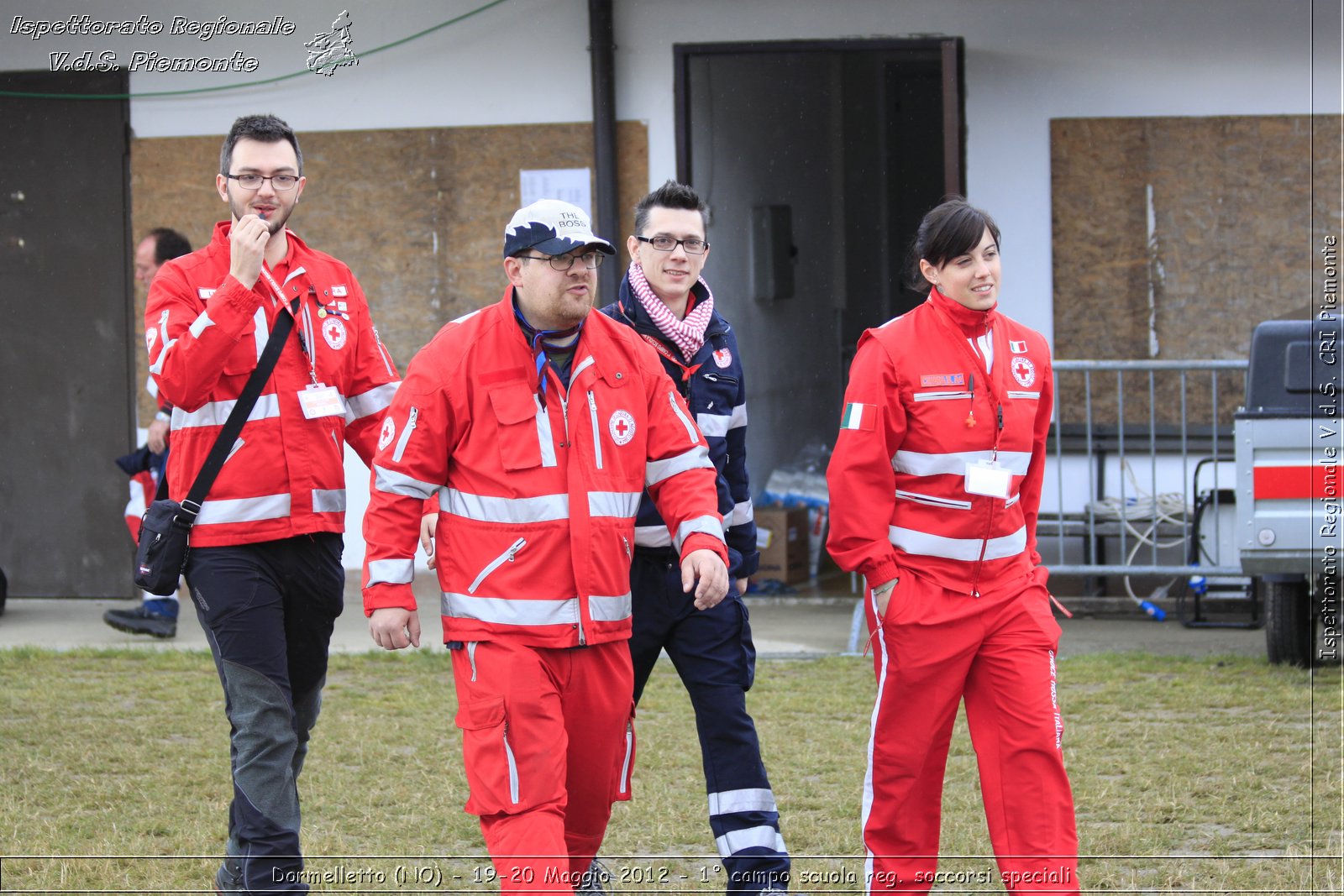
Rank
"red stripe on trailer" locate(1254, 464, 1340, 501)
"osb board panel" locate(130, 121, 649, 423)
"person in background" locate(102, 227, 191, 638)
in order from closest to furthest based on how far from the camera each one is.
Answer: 1. "red stripe on trailer" locate(1254, 464, 1340, 501)
2. "person in background" locate(102, 227, 191, 638)
3. "osb board panel" locate(130, 121, 649, 423)

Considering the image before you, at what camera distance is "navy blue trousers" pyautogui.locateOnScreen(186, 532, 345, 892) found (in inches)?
154

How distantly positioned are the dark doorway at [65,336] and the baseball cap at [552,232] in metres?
7.12

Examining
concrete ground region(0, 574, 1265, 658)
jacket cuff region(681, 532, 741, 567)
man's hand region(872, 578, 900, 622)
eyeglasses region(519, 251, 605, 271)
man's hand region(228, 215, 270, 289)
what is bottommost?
concrete ground region(0, 574, 1265, 658)

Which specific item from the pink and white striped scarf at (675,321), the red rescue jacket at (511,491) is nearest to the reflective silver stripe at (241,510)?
the red rescue jacket at (511,491)

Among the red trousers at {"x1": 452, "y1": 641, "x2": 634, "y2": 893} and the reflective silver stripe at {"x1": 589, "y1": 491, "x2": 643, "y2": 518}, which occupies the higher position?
the reflective silver stripe at {"x1": 589, "y1": 491, "x2": 643, "y2": 518}

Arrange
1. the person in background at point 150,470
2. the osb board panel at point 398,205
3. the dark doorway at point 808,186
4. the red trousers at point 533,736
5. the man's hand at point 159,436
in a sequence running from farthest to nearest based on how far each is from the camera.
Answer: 1. the dark doorway at point 808,186
2. the osb board panel at point 398,205
3. the person in background at point 150,470
4. the man's hand at point 159,436
5. the red trousers at point 533,736

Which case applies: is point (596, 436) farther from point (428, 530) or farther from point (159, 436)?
point (159, 436)

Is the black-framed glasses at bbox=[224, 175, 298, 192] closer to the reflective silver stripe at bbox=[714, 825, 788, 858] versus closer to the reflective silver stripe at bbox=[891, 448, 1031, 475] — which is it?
the reflective silver stripe at bbox=[891, 448, 1031, 475]

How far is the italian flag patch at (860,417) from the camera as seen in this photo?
4039mm

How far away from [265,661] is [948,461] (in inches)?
74.2

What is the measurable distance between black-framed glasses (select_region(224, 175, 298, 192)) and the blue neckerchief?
841mm

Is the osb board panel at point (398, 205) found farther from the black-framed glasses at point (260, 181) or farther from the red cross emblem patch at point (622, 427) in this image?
the red cross emblem patch at point (622, 427)

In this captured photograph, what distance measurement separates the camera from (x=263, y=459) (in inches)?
162

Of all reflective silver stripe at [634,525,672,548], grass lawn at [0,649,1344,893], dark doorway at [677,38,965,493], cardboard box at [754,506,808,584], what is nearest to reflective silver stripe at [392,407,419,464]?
reflective silver stripe at [634,525,672,548]
